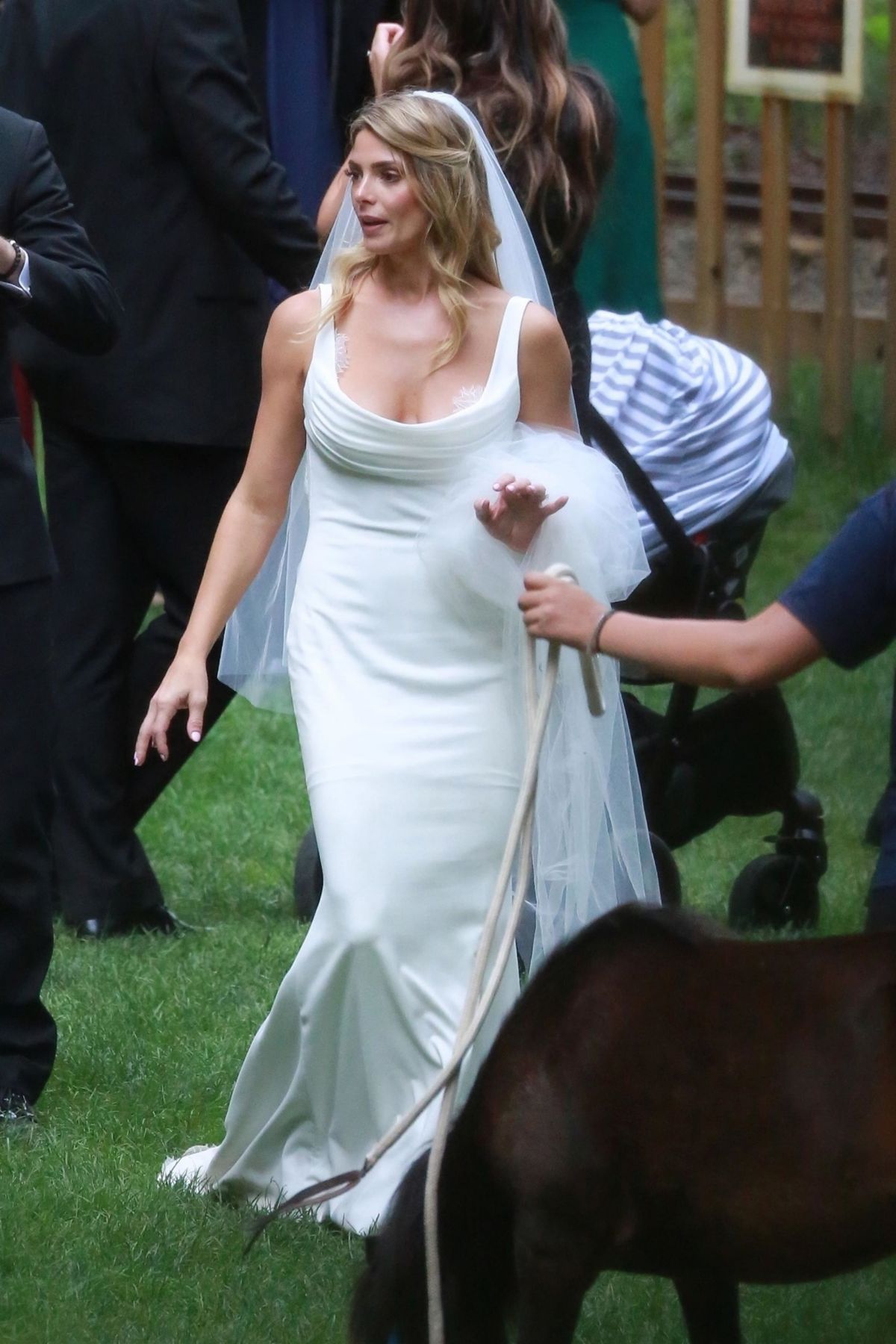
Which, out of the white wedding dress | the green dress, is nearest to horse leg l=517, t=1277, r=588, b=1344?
the white wedding dress

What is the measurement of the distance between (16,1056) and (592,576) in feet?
5.27

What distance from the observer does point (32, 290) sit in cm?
450

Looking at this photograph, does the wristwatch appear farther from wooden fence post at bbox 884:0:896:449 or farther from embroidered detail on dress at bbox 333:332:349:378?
wooden fence post at bbox 884:0:896:449

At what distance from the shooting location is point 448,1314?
3037 millimetres

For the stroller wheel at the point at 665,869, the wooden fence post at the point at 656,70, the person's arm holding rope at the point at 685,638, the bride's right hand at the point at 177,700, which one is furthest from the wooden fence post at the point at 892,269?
the person's arm holding rope at the point at 685,638

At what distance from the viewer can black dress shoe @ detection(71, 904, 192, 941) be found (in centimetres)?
611

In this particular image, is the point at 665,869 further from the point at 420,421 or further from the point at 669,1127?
the point at 669,1127

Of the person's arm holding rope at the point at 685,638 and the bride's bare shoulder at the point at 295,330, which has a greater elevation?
the person's arm holding rope at the point at 685,638

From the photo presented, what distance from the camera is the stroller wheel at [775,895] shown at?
611 centimetres

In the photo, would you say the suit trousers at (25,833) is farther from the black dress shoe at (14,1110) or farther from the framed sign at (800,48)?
the framed sign at (800,48)

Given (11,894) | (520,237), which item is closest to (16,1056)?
(11,894)

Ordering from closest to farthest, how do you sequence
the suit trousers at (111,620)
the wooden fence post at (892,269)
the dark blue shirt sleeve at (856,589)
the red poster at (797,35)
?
1. the dark blue shirt sleeve at (856,589)
2. the suit trousers at (111,620)
3. the wooden fence post at (892,269)
4. the red poster at (797,35)

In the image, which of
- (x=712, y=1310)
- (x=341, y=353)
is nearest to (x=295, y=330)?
(x=341, y=353)

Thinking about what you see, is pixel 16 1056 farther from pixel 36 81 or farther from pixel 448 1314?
pixel 36 81
